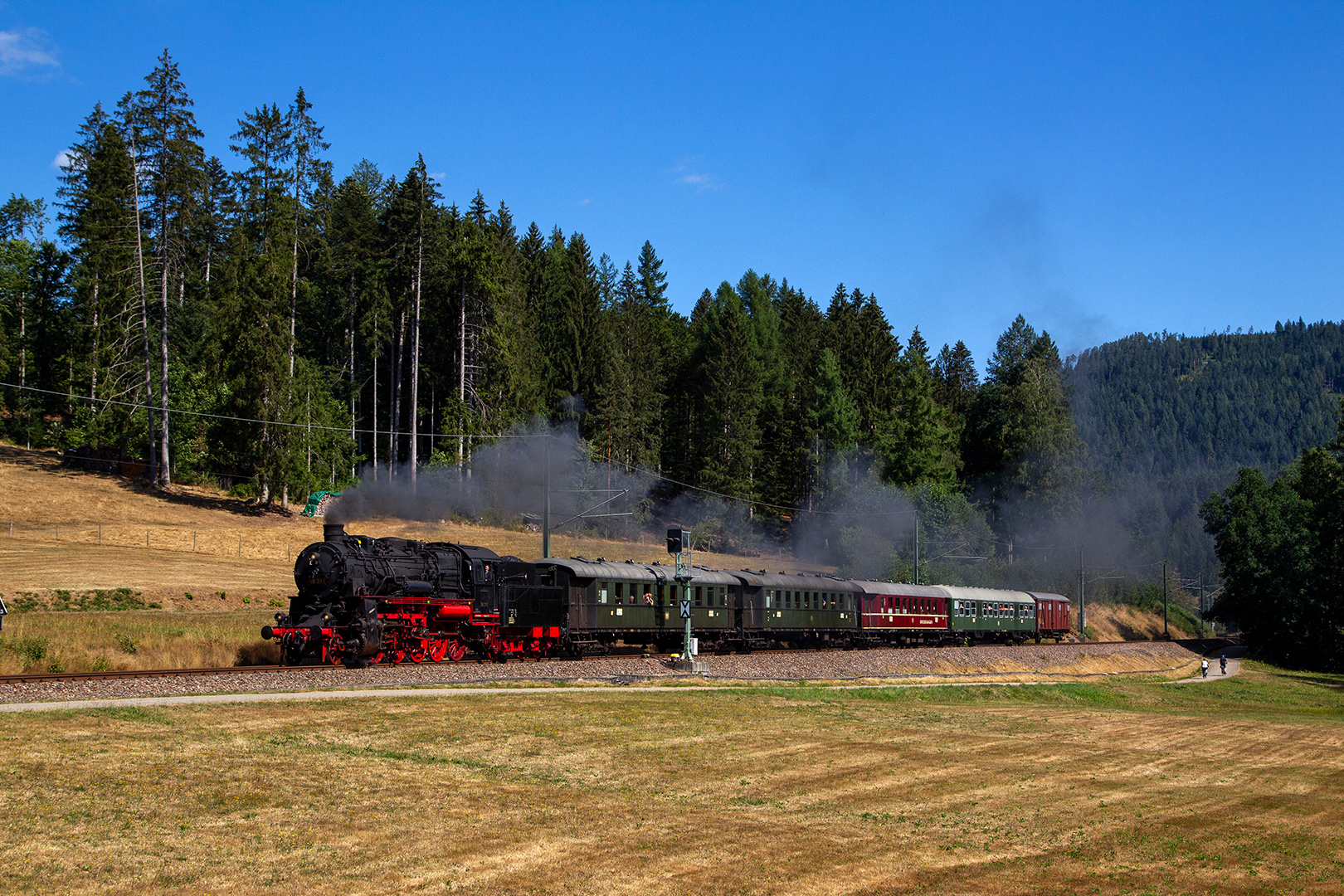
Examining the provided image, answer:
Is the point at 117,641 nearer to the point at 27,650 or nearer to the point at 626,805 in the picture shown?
the point at 27,650

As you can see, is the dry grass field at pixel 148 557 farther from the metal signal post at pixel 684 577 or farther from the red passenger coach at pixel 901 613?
the red passenger coach at pixel 901 613

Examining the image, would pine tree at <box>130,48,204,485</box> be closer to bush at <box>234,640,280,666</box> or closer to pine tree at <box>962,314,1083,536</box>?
bush at <box>234,640,280,666</box>

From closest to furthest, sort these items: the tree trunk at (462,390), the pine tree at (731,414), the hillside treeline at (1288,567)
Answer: the tree trunk at (462,390), the hillside treeline at (1288,567), the pine tree at (731,414)

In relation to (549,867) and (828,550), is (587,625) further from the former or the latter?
(828,550)

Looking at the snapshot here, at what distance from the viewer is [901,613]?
170 feet

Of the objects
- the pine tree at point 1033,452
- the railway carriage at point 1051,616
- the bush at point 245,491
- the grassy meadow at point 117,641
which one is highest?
the pine tree at point 1033,452

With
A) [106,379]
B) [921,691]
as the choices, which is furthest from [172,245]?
[921,691]

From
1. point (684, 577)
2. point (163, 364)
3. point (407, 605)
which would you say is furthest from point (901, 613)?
point (163, 364)

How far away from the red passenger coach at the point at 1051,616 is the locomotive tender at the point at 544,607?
12.3m

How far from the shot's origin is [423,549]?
30.1m

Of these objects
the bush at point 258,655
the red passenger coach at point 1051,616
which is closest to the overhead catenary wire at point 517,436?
the red passenger coach at point 1051,616

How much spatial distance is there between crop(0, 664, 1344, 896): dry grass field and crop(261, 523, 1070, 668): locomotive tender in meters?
6.30

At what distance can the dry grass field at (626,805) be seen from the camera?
33.4 ft

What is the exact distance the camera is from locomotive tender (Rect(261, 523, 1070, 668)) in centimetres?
2725
